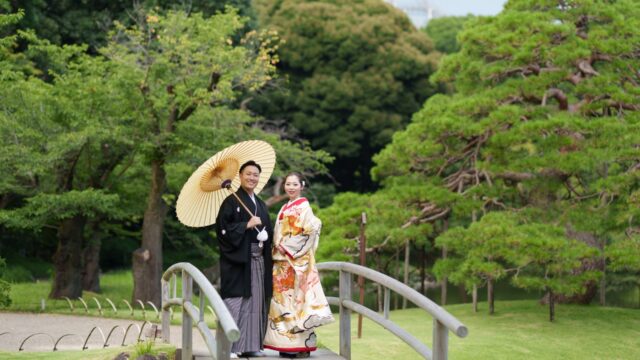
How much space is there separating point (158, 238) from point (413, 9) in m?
118

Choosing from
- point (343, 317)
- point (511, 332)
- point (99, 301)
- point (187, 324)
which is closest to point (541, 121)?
point (511, 332)

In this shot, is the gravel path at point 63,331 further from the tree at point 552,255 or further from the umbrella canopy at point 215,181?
the tree at point 552,255

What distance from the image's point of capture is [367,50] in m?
28.1

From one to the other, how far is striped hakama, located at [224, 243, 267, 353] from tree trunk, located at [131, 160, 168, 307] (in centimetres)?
1051

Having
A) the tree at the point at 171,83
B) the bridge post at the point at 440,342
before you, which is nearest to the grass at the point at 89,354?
the bridge post at the point at 440,342

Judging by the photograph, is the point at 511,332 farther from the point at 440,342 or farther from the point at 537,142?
the point at 440,342

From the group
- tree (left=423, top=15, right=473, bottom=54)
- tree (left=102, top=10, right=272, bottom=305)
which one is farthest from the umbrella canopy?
tree (left=423, top=15, right=473, bottom=54)

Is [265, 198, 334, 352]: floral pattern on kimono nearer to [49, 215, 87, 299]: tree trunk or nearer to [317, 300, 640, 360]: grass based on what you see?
[317, 300, 640, 360]: grass

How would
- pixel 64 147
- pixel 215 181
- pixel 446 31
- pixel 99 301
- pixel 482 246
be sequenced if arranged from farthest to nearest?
pixel 446 31, pixel 99 301, pixel 64 147, pixel 482 246, pixel 215 181

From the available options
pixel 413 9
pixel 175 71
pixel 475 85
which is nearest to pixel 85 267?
pixel 175 71

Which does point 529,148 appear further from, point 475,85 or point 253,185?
point 253,185

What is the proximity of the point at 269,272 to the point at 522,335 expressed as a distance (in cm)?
696

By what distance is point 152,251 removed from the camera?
58.1ft

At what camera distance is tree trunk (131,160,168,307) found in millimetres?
17422
